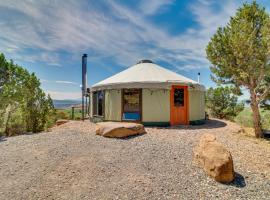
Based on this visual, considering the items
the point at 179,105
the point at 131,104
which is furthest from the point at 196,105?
the point at 131,104

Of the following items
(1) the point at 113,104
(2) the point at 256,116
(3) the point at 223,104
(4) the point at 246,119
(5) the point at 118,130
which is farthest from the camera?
(4) the point at 246,119

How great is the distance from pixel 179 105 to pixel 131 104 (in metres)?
2.25

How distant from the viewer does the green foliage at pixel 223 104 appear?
16.3 m

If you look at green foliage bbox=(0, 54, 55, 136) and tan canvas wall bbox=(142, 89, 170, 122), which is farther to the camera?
green foliage bbox=(0, 54, 55, 136)

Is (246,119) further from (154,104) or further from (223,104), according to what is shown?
(154,104)

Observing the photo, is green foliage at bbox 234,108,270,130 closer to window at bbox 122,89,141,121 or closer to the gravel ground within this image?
window at bbox 122,89,141,121

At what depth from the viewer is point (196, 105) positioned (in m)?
11.2

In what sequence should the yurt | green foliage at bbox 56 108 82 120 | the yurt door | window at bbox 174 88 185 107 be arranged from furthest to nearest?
green foliage at bbox 56 108 82 120 < window at bbox 174 88 185 107 < the yurt door < the yurt

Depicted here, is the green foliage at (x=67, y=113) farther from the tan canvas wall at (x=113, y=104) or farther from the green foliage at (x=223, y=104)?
the green foliage at (x=223, y=104)

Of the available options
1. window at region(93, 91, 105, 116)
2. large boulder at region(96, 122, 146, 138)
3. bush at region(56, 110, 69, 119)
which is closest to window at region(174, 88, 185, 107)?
large boulder at region(96, 122, 146, 138)

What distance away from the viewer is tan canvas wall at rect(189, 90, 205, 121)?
10.9m

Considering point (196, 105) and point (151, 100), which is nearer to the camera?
point (151, 100)

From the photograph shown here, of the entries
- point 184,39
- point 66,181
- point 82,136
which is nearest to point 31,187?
point 66,181

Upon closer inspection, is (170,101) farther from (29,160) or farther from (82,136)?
(29,160)
